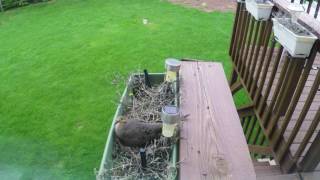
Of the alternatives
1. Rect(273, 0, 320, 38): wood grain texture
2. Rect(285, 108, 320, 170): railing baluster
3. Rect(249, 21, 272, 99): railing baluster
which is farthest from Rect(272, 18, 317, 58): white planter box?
Rect(249, 21, 272, 99): railing baluster

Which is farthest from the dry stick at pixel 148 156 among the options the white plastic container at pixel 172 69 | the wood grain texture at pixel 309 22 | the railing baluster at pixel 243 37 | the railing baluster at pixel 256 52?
the railing baluster at pixel 243 37

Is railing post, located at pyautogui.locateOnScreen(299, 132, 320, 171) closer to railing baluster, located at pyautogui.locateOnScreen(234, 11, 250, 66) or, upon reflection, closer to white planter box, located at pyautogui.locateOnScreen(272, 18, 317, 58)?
white planter box, located at pyautogui.locateOnScreen(272, 18, 317, 58)

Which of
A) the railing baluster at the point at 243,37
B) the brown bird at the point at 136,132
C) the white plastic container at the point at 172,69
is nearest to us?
the brown bird at the point at 136,132

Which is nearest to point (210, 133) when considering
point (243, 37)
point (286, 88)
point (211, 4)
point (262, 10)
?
point (286, 88)

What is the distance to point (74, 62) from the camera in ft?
16.1

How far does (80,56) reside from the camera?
5.09 metres

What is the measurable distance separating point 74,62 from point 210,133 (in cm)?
365

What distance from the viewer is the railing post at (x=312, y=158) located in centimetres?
190

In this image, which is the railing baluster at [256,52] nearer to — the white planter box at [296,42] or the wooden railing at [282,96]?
the wooden railing at [282,96]

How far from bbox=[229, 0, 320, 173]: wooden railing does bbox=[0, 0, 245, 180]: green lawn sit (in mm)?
1221

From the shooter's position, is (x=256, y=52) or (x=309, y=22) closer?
(x=309, y=22)

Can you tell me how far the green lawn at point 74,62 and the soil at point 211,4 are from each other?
0.30 metres

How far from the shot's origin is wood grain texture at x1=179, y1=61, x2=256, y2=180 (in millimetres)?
1512

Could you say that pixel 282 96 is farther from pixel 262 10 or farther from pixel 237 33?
pixel 237 33
